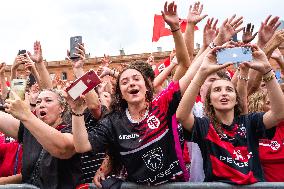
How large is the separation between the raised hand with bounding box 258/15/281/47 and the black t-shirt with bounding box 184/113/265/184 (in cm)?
66

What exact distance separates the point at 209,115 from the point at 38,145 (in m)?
1.42

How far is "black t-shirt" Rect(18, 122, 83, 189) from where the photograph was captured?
3.41 meters

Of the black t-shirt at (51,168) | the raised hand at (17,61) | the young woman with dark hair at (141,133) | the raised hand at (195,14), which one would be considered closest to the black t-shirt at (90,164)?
the black t-shirt at (51,168)

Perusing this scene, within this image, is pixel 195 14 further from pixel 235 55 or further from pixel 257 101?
pixel 235 55

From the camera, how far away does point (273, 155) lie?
3887mm

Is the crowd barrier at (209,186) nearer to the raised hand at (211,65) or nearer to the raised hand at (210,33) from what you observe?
the raised hand at (211,65)

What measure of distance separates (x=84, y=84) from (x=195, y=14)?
80.8 inches

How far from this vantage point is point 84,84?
10.3ft

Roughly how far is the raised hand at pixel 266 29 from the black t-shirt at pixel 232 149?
2.18 feet

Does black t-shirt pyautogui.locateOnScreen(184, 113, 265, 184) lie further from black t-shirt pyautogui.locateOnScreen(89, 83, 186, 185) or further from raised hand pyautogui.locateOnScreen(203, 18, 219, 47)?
raised hand pyautogui.locateOnScreen(203, 18, 219, 47)

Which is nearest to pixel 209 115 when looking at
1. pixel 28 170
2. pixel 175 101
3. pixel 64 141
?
pixel 175 101

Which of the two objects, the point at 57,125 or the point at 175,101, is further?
the point at 57,125

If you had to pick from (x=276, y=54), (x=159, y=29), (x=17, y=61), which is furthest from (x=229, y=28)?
(x=159, y=29)

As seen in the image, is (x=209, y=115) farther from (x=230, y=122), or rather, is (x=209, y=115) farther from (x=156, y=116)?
(x=156, y=116)
